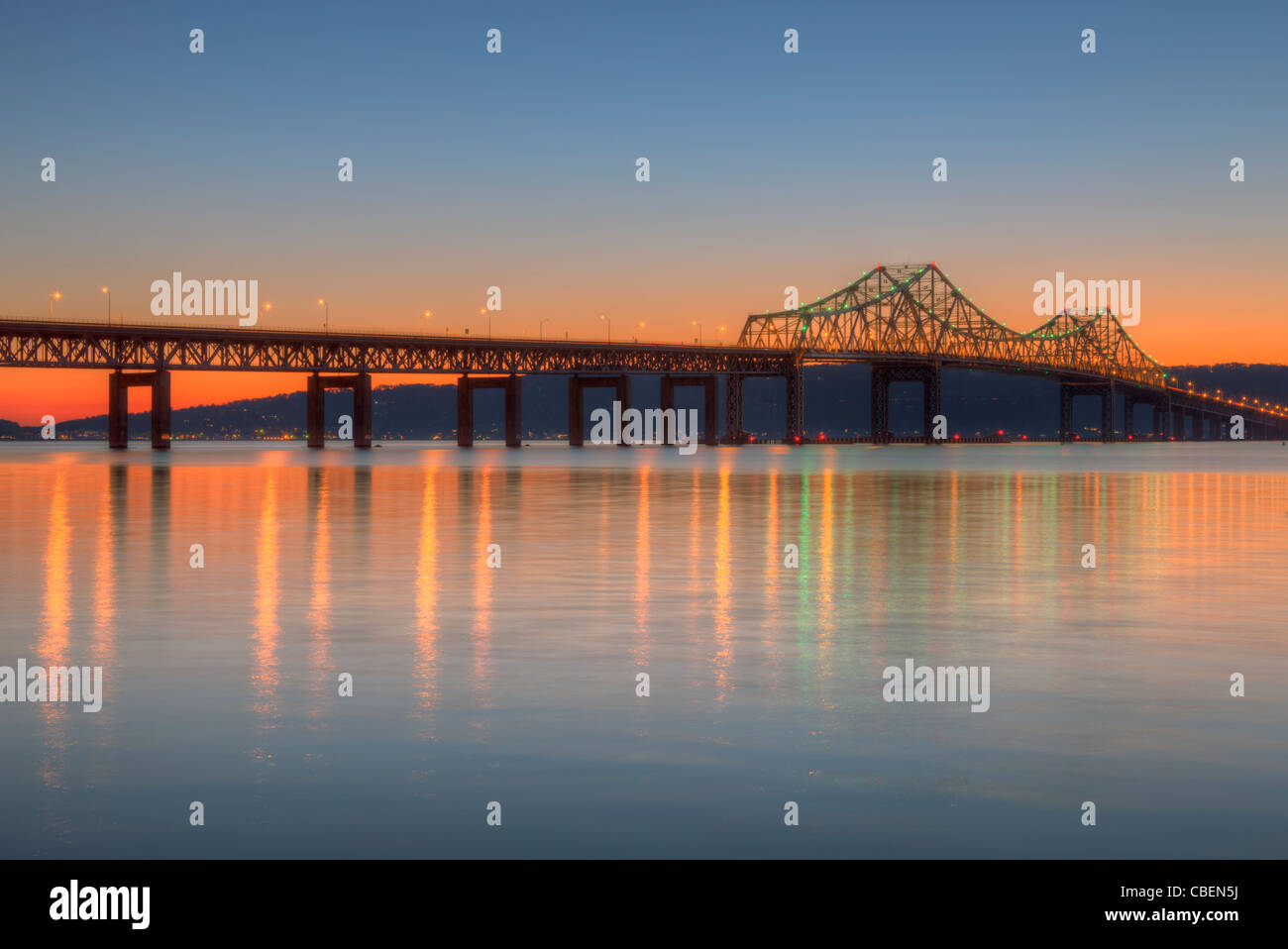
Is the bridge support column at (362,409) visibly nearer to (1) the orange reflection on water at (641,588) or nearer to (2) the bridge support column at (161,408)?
(2) the bridge support column at (161,408)

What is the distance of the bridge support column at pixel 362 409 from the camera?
174m

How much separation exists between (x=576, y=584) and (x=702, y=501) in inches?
982

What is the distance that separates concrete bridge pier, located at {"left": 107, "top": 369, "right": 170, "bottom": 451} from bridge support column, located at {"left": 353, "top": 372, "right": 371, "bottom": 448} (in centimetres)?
2595

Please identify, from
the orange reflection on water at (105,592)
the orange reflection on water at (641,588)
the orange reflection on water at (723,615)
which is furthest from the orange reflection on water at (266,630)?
the orange reflection on water at (723,615)

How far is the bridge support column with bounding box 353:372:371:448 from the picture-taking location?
174375mm

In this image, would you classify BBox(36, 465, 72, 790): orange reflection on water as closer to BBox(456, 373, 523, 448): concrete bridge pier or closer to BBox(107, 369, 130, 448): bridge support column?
BBox(107, 369, 130, 448): bridge support column

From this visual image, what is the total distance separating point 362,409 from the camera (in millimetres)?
174500

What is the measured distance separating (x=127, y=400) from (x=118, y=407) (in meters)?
2.43

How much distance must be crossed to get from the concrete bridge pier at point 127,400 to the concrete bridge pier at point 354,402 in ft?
74.8

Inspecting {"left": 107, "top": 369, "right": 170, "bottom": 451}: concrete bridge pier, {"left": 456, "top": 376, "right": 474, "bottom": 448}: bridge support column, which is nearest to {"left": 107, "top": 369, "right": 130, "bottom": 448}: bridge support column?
{"left": 107, "top": 369, "right": 170, "bottom": 451}: concrete bridge pier
